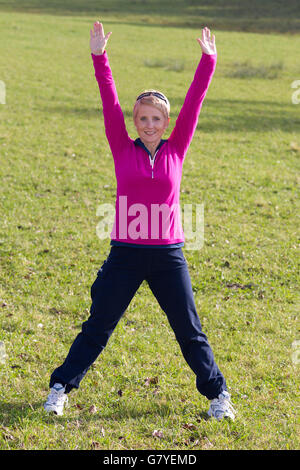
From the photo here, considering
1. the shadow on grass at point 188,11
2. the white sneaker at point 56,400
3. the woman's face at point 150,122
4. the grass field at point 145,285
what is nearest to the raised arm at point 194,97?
the woman's face at point 150,122

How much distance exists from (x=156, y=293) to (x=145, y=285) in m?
2.91

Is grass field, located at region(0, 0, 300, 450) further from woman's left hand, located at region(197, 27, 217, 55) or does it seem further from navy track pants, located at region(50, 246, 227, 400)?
woman's left hand, located at region(197, 27, 217, 55)

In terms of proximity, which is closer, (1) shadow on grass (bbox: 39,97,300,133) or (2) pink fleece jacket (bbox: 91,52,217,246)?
(2) pink fleece jacket (bbox: 91,52,217,246)

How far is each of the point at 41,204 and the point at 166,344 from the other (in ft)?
15.6

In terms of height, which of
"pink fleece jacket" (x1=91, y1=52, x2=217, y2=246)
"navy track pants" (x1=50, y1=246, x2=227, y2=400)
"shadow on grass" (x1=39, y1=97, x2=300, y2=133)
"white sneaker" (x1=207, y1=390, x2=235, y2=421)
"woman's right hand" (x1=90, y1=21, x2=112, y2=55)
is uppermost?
"shadow on grass" (x1=39, y1=97, x2=300, y2=133)

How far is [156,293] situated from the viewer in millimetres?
4160

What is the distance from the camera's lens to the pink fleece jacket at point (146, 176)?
13.1 ft

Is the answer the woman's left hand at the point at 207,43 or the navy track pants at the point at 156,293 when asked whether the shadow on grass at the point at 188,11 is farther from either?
the navy track pants at the point at 156,293

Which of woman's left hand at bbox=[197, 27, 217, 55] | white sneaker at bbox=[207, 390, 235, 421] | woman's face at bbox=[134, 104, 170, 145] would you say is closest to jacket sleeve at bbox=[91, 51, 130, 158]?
woman's face at bbox=[134, 104, 170, 145]

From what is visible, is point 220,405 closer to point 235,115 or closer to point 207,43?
point 207,43

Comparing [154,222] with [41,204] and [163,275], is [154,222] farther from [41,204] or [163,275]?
[41,204]

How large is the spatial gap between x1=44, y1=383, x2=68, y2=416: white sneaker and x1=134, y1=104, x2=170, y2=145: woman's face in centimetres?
198

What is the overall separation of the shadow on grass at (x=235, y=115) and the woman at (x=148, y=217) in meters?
12.5

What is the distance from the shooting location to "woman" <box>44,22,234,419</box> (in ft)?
13.1
